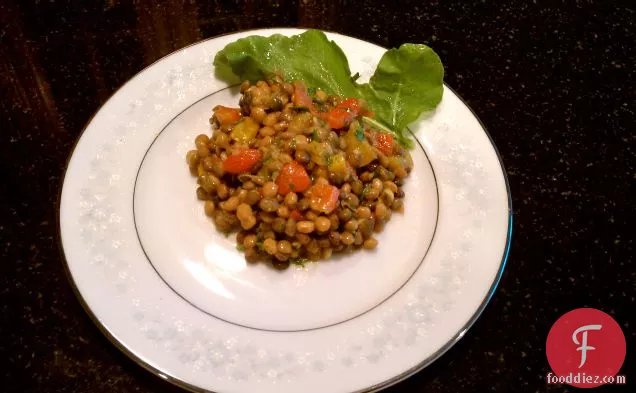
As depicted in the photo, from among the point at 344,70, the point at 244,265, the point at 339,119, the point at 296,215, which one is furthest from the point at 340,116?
the point at 244,265

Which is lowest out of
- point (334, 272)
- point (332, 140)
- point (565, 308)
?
point (565, 308)

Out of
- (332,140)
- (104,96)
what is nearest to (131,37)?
(104,96)

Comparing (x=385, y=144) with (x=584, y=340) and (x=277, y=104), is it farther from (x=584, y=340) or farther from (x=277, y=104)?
(x=584, y=340)

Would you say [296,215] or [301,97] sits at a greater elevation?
[301,97]

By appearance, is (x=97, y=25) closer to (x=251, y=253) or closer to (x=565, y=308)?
(x=251, y=253)

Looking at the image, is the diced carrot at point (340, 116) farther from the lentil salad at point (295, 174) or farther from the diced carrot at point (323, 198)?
the diced carrot at point (323, 198)

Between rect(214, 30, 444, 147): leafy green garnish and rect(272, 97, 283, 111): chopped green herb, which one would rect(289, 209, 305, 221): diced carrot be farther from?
rect(214, 30, 444, 147): leafy green garnish
